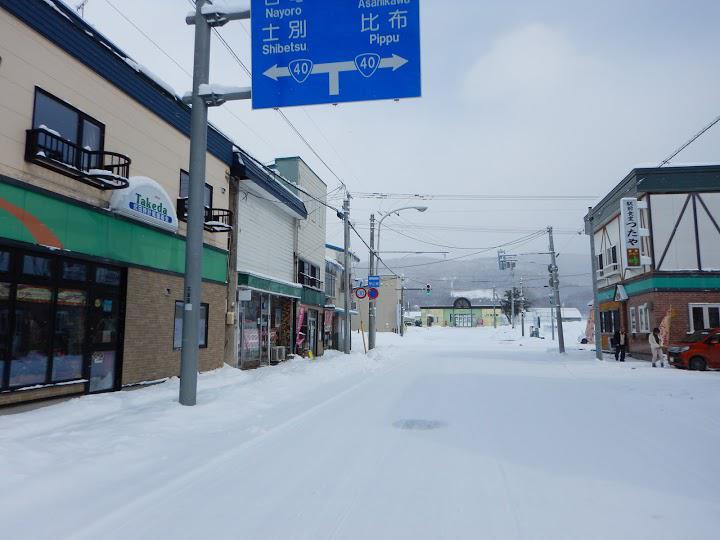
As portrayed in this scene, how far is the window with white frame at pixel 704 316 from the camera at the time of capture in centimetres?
2272

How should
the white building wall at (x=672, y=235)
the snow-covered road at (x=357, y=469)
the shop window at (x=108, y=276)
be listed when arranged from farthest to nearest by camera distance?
the white building wall at (x=672, y=235) < the shop window at (x=108, y=276) < the snow-covered road at (x=357, y=469)

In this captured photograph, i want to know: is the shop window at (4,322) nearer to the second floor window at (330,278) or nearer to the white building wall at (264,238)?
the white building wall at (264,238)

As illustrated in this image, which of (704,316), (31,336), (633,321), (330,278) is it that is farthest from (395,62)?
(330,278)

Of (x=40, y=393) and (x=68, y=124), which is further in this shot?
(x=68, y=124)

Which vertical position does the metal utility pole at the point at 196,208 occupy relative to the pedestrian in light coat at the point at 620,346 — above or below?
above

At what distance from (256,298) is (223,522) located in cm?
1527

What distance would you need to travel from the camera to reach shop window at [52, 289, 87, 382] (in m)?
9.22

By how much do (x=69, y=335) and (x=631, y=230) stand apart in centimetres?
2311

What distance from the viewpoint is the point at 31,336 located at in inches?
340

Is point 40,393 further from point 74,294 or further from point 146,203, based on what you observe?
point 146,203

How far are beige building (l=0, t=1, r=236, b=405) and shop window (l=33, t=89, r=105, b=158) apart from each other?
0.07 ft

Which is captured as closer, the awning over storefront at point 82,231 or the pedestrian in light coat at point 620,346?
the awning over storefront at point 82,231

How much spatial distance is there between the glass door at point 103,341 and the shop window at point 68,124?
2768 millimetres

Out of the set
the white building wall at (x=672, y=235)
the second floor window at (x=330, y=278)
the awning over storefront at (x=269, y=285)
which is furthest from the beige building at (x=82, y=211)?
the white building wall at (x=672, y=235)
